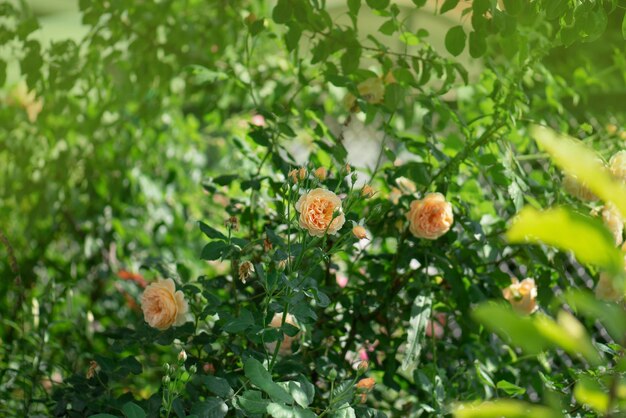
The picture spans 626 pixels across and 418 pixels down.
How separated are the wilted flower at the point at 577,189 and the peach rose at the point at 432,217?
22 centimetres

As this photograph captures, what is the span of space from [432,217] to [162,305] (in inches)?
18.8

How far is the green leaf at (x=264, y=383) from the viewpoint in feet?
3.38

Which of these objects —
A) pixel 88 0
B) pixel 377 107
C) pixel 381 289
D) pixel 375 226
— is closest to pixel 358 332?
pixel 381 289

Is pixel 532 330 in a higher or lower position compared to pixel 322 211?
higher

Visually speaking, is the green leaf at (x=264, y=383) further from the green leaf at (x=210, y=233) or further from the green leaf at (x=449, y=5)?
the green leaf at (x=449, y=5)

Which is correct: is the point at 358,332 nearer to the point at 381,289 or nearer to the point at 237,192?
the point at 381,289

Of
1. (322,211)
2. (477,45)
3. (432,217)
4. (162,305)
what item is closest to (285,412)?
(322,211)

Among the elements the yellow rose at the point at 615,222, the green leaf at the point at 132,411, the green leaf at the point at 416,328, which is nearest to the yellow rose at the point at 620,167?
the yellow rose at the point at 615,222

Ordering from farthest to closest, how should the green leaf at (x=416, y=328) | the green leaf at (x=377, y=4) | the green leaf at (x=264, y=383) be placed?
1. the green leaf at (x=377, y=4)
2. the green leaf at (x=416, y=328)
3. the green leaf at (x=264, y=383)

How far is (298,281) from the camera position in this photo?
3.90ft

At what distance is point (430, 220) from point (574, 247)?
100 cm

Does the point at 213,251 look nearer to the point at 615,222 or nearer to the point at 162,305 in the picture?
the point at 162,305

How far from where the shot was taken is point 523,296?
1.61 meters

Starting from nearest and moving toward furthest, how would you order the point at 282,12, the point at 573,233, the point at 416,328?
the point at 573,233
the point at 416,328
the point at 282,12
